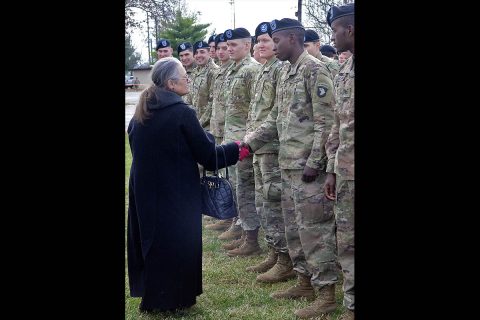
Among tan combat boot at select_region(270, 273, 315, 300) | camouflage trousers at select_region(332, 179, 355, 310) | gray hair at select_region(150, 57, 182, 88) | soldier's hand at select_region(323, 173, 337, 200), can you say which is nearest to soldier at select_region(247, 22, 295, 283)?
tan combat boot at select_region(270, 273, 315, 300)

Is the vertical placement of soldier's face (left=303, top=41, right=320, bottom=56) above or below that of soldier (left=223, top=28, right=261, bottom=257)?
above

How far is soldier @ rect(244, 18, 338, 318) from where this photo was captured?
4.98 m

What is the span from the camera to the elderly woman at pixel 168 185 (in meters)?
5.04

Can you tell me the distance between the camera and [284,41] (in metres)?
5.46

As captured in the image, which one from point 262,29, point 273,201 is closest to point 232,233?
point 273,201

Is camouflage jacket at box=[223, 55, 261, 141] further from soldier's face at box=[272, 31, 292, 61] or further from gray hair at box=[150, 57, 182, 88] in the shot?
gray hair at box=[150, 57, 182, 88]

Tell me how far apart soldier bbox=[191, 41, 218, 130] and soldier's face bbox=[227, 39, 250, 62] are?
57.5 inches

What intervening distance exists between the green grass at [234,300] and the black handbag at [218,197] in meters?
0.79

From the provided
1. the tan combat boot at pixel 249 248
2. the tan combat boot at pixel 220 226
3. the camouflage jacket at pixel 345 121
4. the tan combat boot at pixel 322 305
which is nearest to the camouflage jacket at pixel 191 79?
the tan combat boot at pixel 220 226
